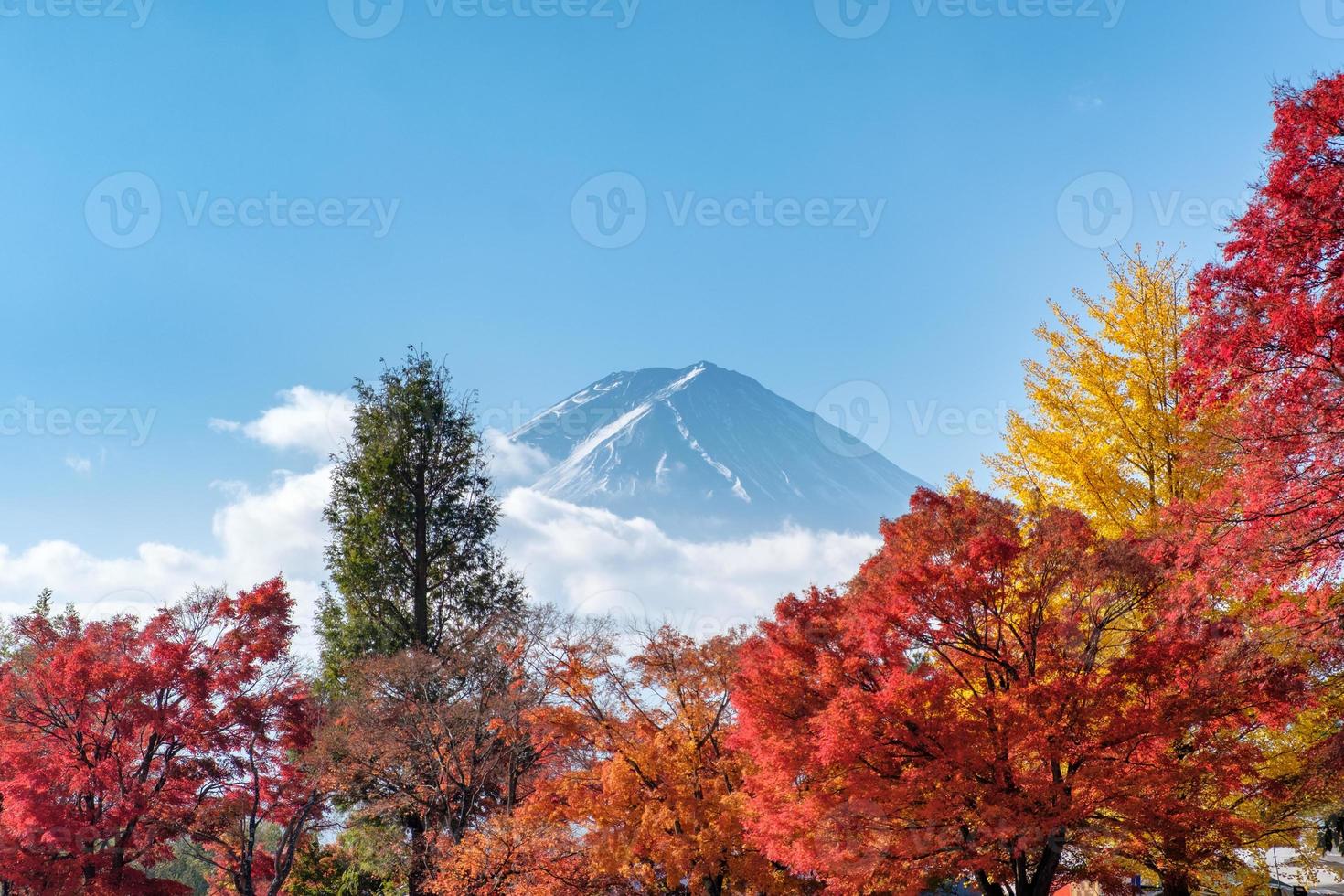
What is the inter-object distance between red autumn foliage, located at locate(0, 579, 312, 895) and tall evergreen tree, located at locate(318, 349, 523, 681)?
682cm

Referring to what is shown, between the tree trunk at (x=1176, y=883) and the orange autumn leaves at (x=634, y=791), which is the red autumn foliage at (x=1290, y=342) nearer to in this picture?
the tree trunk at (x=1176, y=883)

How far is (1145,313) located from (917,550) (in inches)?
247

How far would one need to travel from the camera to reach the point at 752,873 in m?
13.7

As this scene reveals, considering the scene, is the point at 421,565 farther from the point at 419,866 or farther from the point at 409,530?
the point at 419,866

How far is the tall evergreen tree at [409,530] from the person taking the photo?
25.3 m

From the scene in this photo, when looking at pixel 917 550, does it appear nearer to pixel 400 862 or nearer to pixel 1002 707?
pixel 1002 707

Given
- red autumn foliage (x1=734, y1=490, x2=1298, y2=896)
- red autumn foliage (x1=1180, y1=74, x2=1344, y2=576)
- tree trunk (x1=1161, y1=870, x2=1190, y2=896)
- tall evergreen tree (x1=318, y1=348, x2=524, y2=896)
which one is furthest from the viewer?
tall evergreen tree (x1=318, y1=348, x2=524, y2=896)

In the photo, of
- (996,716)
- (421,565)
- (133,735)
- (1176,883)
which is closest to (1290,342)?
(996,716)

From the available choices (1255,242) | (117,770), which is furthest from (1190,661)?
(117,770)

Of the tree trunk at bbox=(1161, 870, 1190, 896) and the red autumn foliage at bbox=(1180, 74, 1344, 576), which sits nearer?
the red autumn foliage at bbox=(1180, 74, 1344, 576)

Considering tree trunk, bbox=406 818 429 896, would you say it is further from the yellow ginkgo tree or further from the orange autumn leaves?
the yellow ginkgo tree

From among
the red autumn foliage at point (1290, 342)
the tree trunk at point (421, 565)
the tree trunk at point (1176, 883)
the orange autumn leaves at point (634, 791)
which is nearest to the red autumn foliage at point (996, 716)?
the tree trunk at point (1176, 883)

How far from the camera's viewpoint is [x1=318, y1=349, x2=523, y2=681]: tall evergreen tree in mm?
25344

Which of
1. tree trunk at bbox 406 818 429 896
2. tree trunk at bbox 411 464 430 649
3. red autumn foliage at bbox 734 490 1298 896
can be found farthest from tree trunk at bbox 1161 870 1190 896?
tree trunk at bbox 411 464 430 649
